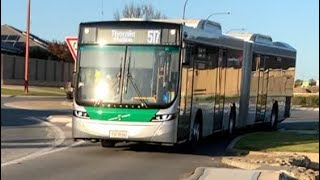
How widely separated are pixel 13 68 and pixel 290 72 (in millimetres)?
46375

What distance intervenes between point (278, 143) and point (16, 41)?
75270 millimetres

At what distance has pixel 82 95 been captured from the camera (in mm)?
15211

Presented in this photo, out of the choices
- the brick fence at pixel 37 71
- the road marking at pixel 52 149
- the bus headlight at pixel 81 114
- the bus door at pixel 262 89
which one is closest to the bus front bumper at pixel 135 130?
the bus headlight at pixel 81 114

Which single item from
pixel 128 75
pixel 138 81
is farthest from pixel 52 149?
pixel 138 81

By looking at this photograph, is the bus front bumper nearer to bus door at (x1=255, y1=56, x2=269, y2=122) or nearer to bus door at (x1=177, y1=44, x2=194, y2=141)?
bus door at (x1=177, y1=44, x2=194, y2=141)

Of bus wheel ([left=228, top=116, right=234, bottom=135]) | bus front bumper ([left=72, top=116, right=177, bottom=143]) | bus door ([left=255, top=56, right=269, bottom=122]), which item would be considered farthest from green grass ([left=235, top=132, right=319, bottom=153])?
bus front bumper ([left=72, top=116, right=177, bottom=143])

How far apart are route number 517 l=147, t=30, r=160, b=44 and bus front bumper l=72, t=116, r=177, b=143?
179cm

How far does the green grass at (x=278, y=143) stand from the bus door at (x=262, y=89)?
7.50 feet

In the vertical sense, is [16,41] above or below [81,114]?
above

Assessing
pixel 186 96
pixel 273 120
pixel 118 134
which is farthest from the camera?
pixel 273 120

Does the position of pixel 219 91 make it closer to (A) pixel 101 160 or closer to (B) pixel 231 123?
(B) pixel 231 123

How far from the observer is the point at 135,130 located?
1464 centimetres

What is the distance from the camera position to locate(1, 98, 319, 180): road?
11.8 meters

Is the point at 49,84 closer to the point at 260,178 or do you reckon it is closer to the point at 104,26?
the point at 104,26
